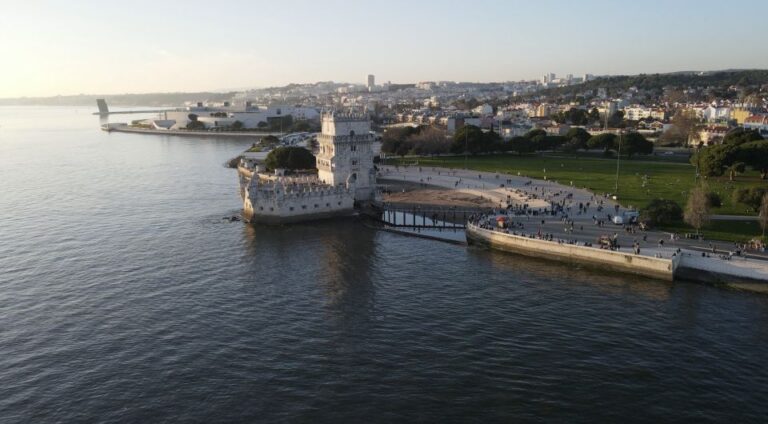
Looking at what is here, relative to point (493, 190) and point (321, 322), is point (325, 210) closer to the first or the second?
point (493, 190)

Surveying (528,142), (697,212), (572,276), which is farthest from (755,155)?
(572,276)

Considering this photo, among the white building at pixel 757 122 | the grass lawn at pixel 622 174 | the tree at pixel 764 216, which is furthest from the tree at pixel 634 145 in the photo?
the tree at pixel 764 216

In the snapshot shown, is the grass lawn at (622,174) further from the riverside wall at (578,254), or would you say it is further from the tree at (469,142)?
the riverside wall at (578,254)

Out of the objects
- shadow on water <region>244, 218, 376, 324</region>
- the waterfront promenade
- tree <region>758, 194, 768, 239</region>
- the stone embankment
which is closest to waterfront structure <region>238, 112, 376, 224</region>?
shadow on water <region>244, 218, 376, 324</region>

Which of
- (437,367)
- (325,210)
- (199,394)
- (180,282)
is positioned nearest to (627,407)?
(437,367)

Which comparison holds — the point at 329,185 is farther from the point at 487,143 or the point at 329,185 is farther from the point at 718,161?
the point at 487,143

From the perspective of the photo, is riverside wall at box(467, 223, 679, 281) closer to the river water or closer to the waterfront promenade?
the waterfront promenade
